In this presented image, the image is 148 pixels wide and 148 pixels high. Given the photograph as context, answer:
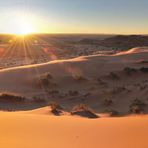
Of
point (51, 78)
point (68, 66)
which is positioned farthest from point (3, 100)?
point (68, 66)

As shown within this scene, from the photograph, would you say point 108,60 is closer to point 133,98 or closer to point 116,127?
point 133,98

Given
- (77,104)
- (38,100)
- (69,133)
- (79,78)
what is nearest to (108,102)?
(77,104)

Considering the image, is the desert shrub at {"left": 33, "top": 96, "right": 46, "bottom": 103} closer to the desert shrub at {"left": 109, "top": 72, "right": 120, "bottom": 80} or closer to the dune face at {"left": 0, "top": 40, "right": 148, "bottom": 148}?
the dune face at {"left": 0, "top": 40, "right": 148, "bottom": 148}

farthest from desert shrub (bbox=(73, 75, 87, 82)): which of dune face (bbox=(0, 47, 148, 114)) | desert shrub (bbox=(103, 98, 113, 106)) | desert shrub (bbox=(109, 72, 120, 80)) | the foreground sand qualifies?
the foreground sand

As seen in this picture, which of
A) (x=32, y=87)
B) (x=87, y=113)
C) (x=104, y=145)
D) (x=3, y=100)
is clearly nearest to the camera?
(x=104, y=145)

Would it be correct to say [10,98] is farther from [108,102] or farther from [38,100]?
[108,102]
